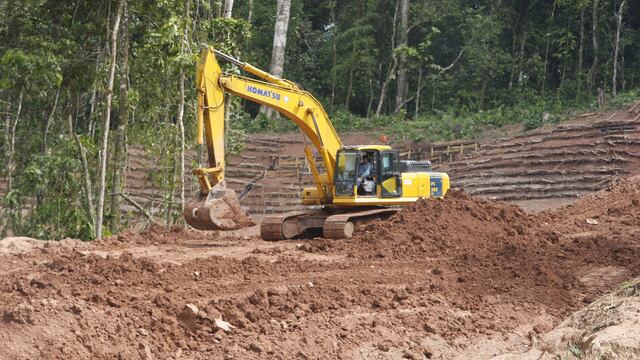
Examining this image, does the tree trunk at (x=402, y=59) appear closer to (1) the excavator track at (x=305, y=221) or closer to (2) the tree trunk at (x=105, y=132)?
(2) the tree trunk at (x=105, y=132)

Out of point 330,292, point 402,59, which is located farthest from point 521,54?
point 330,292

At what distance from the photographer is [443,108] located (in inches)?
1531

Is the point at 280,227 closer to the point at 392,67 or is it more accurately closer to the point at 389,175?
the point at 389,175

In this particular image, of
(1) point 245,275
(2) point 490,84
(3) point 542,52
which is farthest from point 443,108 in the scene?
(1) point 245,275

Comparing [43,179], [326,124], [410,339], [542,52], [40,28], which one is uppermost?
[542,52]

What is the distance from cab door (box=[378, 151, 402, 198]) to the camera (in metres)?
16.8

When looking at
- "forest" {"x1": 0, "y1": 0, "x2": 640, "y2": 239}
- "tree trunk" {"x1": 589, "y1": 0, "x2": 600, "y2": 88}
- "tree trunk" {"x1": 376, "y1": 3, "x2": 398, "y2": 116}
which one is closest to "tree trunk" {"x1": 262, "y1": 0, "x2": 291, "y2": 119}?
"forest" {"x1": 0, "y1": 0, "x2": 640, "y2": 239}

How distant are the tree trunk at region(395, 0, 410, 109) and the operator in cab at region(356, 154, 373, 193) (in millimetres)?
20832

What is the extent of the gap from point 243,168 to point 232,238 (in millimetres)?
16098

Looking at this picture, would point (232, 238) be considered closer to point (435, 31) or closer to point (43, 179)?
point (43, 179)

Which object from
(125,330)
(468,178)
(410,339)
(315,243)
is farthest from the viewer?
(468,178)

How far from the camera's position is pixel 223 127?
51.3 feet

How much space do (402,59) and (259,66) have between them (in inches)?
241

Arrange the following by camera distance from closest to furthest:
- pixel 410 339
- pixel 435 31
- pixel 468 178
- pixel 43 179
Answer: pixel 410 339, pixel 43 179, pixel 468 178, pixel 435 31
